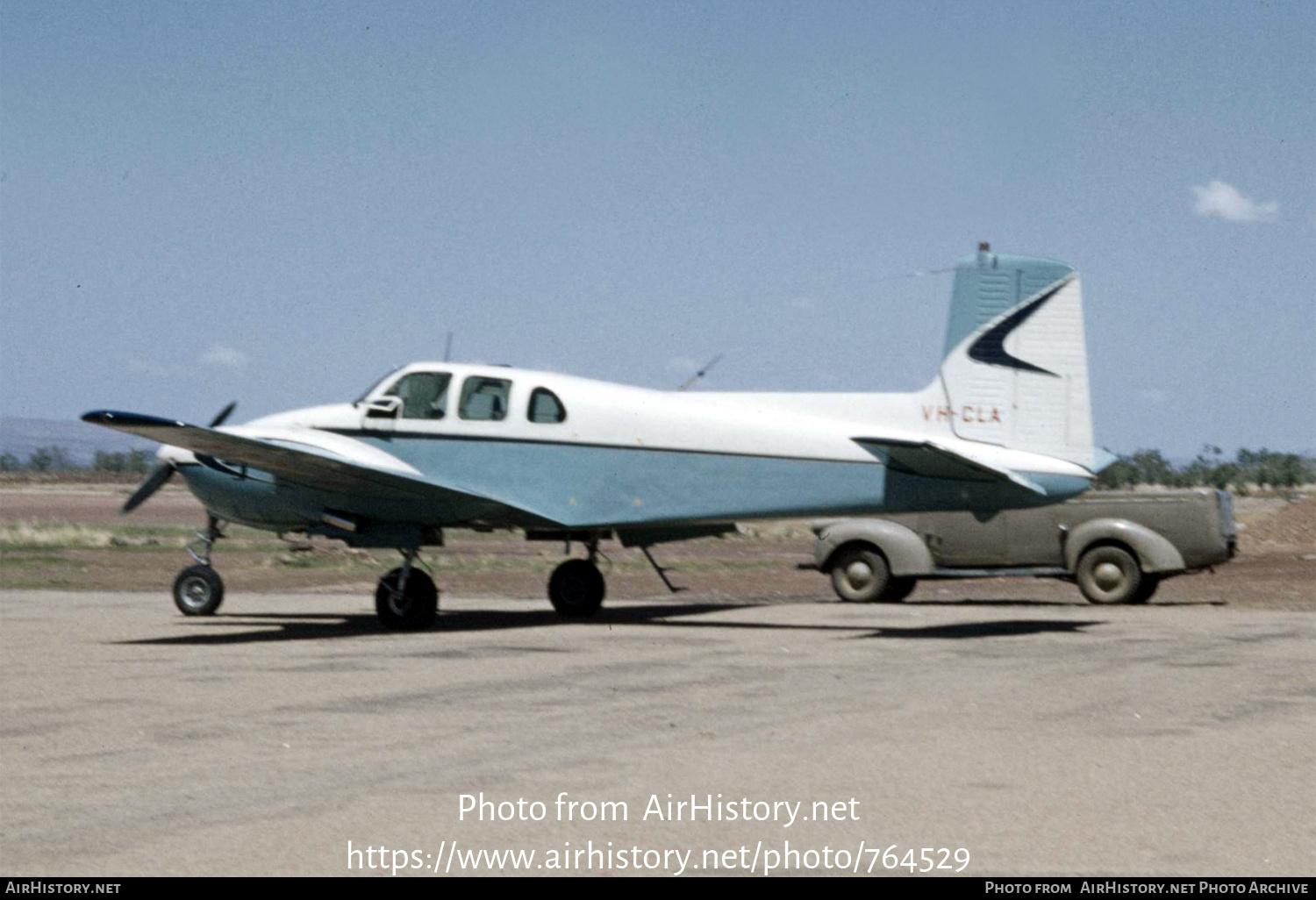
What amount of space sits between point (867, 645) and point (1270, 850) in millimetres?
9204

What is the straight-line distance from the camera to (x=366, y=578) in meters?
30.4

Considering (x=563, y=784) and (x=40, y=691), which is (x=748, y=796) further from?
(x=40, y=691)

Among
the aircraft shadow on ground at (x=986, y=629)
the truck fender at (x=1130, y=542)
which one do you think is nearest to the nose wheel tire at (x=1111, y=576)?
the truck fender at (x=1130, y=542)

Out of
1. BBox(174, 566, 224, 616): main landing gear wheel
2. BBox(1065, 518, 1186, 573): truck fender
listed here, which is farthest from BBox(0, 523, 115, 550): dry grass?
BBox(1065, 518, 1186, 573): truck fender

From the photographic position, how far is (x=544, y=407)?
59.6ft

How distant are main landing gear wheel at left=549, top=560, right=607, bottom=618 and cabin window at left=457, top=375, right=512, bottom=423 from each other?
253cm

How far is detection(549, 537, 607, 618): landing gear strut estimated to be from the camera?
65.0 feet

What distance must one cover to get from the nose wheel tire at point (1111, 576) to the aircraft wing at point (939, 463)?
6271mm

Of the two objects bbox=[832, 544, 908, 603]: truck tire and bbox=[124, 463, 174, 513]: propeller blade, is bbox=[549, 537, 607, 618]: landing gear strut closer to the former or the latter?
bbox=[832, 544, 908, 603]: truck tire

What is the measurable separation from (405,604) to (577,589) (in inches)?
99.3

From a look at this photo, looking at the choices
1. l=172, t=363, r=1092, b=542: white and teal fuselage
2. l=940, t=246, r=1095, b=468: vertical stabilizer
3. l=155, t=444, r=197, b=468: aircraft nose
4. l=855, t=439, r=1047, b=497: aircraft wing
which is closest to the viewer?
l=855, t=439, r=1047, b=497: aircraft wing

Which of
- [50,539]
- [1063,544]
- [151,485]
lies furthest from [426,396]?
[50,539]

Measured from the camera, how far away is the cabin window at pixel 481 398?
18.3m
